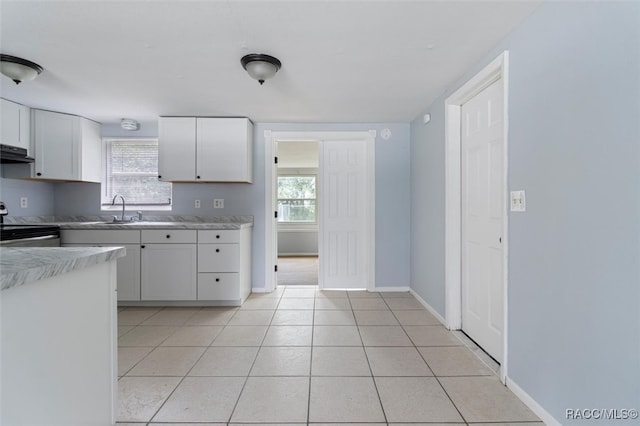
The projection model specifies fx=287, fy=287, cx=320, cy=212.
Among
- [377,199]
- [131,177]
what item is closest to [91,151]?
[131,177]

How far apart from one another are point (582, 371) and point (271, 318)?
2.23 m

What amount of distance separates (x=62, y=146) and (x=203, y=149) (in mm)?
1556

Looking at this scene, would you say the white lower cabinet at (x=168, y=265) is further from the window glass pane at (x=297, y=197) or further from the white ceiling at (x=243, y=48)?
the window glass pane at (x=297, y=197)

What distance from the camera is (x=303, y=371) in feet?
6.10

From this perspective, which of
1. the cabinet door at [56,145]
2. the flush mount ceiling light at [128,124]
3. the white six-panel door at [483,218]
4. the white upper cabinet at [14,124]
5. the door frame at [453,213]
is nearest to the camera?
the white six-panel door at [483,218]

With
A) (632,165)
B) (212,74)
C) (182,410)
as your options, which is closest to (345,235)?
(212,74)

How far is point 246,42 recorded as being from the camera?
1831mm

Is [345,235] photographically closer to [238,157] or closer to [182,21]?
[238,157]

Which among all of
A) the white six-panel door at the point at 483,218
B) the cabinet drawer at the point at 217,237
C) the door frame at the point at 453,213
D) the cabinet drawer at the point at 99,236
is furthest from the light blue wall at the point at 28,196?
the white six-panel door at the point at 483,218

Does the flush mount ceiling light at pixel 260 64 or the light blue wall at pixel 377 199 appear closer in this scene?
the flush mount ceiling light at pixel 260 64

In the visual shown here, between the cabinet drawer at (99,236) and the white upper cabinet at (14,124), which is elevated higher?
the white upper cabinet at (14,124)

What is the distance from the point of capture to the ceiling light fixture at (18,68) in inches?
78.0

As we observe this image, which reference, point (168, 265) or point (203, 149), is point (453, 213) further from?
point (168, 265)

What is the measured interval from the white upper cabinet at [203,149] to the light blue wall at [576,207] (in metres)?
2.62
